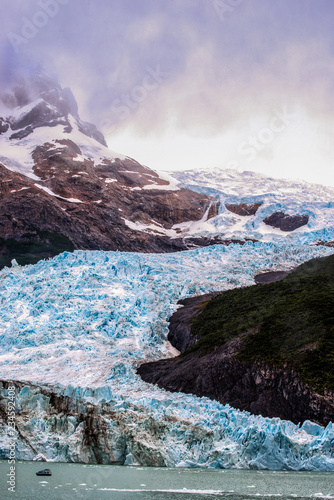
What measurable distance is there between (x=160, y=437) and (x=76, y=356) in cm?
2102

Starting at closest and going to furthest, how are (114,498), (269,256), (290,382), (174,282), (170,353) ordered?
(114,498) < (290,382) < (170,353) < (174,282) < (269,256)

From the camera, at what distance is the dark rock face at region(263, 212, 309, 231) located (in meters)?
132

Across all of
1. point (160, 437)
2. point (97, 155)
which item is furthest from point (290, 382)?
point (97, 155)

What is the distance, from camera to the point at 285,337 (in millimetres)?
36469

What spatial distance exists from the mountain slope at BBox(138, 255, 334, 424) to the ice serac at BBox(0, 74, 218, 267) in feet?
227

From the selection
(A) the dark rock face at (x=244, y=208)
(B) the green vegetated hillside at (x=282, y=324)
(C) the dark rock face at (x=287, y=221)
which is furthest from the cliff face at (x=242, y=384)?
(A) the dark rock face at (x=244, y=208)

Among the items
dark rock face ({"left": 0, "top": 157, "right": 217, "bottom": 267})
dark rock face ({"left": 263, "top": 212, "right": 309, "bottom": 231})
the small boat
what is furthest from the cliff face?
dark rock face ({"left": 263, "top": 212, "right": 309, "bottom": 231})

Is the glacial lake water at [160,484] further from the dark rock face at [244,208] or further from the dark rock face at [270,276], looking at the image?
the dark rock face at [244,208]

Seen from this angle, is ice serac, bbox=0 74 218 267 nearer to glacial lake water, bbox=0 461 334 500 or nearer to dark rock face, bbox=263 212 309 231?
dark rock face, bbox=263 212 309 231

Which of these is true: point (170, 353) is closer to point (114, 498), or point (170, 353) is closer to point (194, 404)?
point (194, 404)

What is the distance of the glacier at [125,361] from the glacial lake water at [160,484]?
137 cm

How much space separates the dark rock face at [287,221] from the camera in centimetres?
13212

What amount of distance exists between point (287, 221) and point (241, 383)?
10642 centimetres

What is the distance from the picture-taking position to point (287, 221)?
5285 inches
